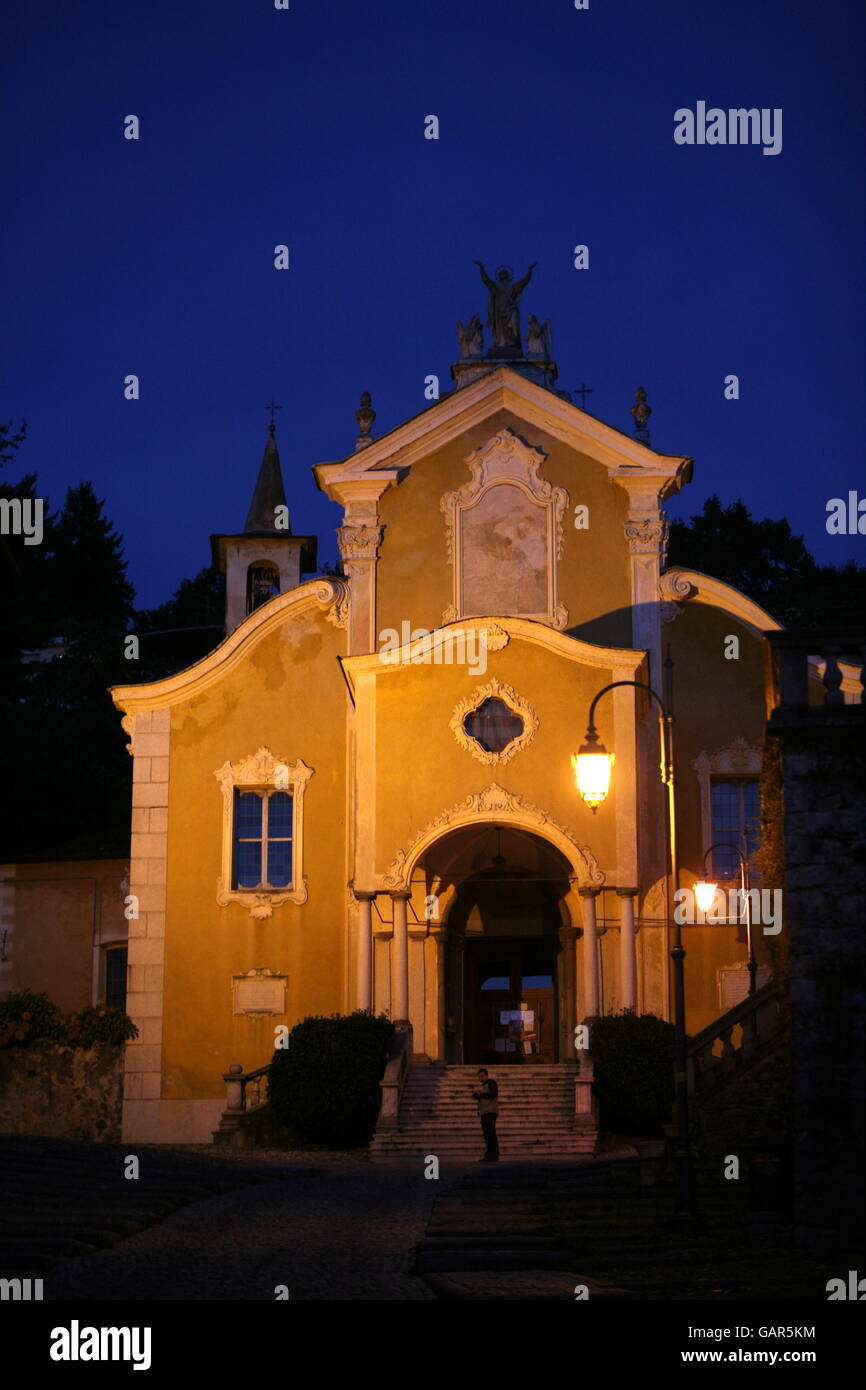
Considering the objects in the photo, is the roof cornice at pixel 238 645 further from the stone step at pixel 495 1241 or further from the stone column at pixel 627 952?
the stone step at pixel 495 1241

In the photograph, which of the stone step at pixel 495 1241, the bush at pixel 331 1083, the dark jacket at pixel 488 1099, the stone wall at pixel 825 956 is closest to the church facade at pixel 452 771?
the bush at pixel 331 1083

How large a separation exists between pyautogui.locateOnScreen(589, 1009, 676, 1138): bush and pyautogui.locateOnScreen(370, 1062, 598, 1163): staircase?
0.61m

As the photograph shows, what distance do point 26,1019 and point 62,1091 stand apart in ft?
6.32

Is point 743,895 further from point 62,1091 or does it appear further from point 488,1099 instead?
point 62,1091

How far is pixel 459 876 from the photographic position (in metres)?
34.2

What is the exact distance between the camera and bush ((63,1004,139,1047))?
32.6 meters

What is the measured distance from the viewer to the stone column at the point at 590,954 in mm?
31031

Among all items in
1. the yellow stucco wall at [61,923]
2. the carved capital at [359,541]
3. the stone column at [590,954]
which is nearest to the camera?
the stone column at [590,954]

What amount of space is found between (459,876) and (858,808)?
61.8ft

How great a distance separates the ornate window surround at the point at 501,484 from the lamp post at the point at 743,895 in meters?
6.64

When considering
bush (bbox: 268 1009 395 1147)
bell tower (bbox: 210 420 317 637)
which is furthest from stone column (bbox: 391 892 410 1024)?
bell tower (bbox: 210 420 317 637)

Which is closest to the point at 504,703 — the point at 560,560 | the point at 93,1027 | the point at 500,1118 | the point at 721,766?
the point at 560,560
